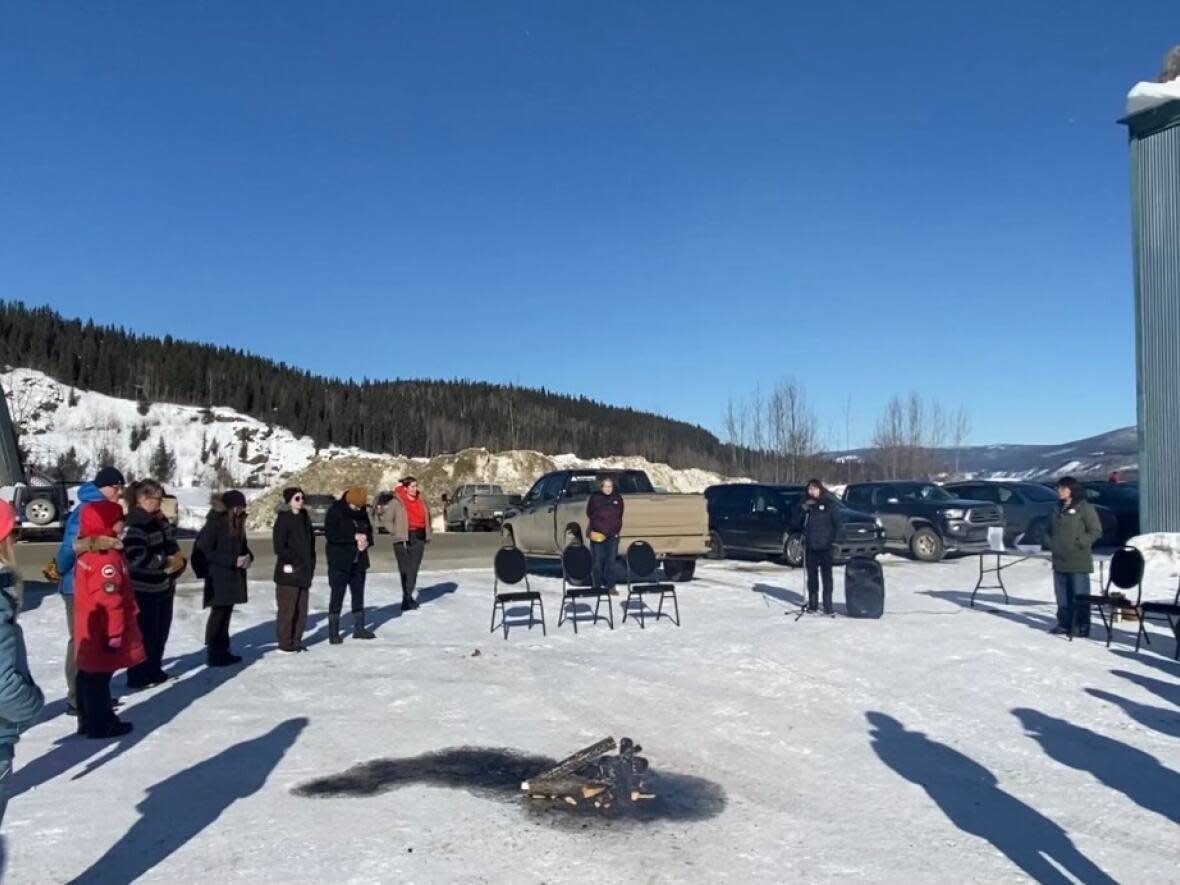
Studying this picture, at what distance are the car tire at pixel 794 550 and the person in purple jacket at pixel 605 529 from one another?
7326mm

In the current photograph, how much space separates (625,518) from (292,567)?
659 centimetres

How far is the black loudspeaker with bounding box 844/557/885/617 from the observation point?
12.8 meters

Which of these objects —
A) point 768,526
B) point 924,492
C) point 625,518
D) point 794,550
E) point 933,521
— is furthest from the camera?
point 924,492

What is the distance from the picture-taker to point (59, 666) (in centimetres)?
1030

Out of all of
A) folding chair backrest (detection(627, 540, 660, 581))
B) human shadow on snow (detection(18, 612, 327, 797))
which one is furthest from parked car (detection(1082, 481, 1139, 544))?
human shadow on snow (detection(18, 612, 327, 797))

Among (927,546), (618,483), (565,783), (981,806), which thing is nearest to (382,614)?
(618,483)

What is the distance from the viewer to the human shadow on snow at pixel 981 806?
17.4ft

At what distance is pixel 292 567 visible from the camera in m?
10.6

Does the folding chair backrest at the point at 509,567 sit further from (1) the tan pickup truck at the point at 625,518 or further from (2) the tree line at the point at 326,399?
(2) the tree line at the point at 326,399

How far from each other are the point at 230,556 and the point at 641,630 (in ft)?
16.1

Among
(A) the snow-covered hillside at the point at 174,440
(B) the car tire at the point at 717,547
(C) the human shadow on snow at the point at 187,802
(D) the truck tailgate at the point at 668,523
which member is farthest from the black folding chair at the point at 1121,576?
(A) the snow-covered hillside at the point at 174,440

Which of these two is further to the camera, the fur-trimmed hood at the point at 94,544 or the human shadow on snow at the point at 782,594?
the human shadow on snow at the point at 782,594

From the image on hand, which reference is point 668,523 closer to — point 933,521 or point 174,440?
point 933,521

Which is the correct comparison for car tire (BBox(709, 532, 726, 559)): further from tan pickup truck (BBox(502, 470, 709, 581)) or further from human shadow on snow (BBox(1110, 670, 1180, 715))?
human shadow on snow (BBox(1110, 670, 1180, 715))
